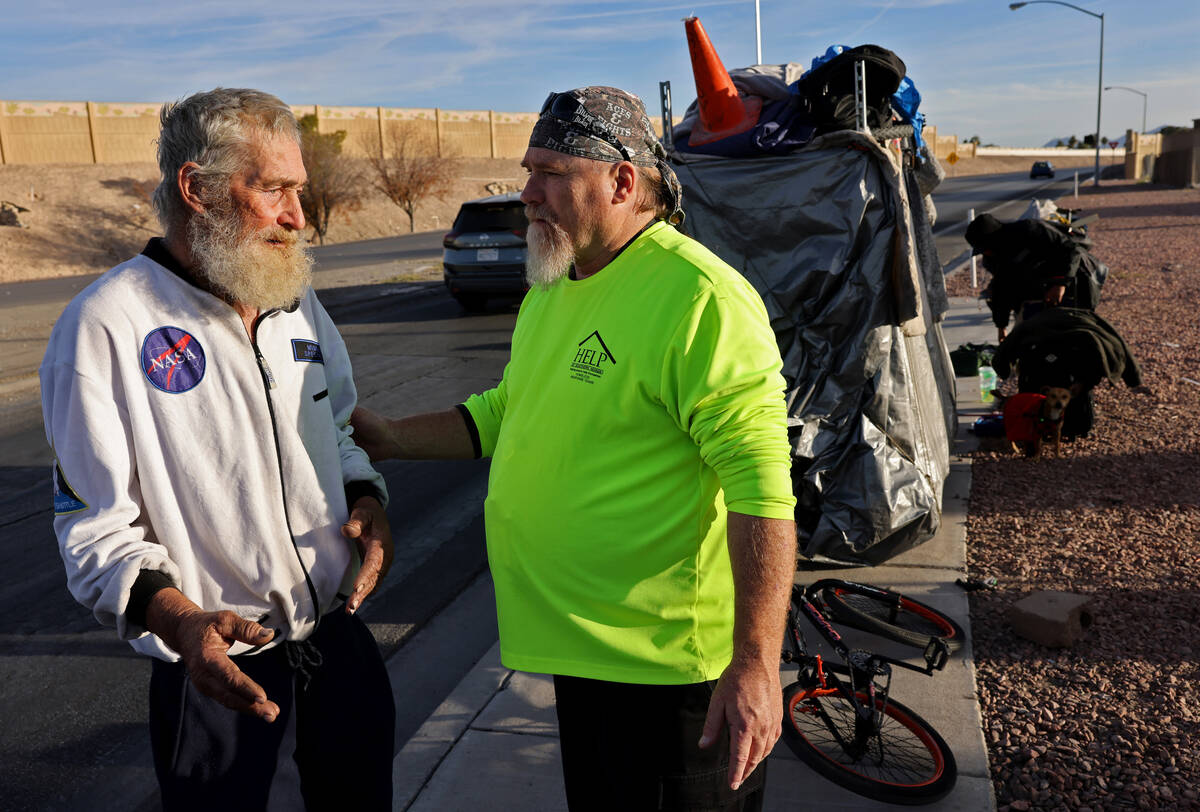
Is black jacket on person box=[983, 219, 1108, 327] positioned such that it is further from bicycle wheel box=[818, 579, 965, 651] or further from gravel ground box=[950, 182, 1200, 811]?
bicycle wheel box=[818, 579, 965, 651]

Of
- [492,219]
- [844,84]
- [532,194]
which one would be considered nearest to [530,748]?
[532,194]

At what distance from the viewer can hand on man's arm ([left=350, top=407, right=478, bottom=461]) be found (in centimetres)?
271

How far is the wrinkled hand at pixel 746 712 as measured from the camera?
71.7 inches

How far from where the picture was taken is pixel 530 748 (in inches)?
143

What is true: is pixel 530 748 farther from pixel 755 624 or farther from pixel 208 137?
pixel 208 137

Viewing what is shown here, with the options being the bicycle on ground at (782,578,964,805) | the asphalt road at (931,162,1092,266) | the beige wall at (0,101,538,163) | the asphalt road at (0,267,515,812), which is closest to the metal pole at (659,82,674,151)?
the asphalt road at (0,267,515,812)

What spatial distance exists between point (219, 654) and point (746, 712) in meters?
1.00

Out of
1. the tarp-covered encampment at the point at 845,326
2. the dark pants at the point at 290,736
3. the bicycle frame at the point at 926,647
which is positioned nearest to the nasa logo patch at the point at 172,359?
the dark pants at the point at 290,736

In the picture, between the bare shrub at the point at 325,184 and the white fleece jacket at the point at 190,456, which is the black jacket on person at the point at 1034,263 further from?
the bare shrub at the point at 325,184

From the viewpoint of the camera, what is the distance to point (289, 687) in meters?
2.14

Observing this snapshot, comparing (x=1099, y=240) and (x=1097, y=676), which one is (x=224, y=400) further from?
(x=1099, y=240)

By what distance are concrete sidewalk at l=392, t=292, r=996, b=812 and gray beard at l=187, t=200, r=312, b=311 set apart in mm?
2069

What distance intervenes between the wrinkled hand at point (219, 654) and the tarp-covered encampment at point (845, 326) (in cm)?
390

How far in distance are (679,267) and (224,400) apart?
1.01 m
